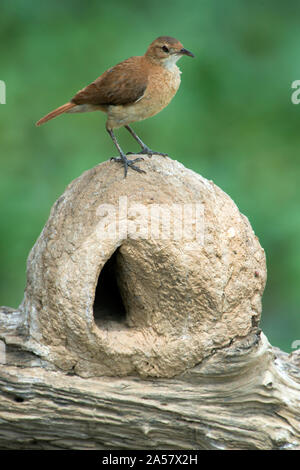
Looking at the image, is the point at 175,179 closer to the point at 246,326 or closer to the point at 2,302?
the point at 246,326

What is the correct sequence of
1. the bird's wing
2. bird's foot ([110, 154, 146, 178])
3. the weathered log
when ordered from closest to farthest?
the weathered log
bird's foot ([110, 154, 146, 178])
the bird's wing

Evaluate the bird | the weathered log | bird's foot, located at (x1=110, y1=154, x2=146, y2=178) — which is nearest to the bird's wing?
the bird

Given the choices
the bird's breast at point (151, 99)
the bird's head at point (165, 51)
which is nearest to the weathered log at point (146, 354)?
the bird's breast at point (151, 99)

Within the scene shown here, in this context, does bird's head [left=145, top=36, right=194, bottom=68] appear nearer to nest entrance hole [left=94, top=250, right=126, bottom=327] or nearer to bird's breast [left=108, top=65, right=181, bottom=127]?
bird's breast [left=108, top=65, right=181, bottom=127]

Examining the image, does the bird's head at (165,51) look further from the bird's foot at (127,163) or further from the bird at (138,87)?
the bird's foot at (127,163)

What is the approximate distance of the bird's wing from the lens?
4816mm

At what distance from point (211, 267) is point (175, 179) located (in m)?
0.53

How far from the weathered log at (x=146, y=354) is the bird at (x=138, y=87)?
49 centimetres

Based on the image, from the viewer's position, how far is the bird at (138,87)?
4832mm

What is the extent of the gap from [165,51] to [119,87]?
1.10 feet

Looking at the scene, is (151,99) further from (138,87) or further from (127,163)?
(127,163)

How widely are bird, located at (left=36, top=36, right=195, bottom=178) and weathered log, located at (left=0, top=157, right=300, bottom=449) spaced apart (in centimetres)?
49

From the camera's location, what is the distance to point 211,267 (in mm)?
4492
